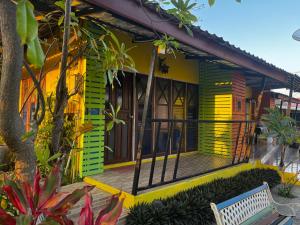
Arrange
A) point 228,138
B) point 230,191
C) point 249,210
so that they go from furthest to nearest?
point 228,138 → point 230,191 → point 249,210

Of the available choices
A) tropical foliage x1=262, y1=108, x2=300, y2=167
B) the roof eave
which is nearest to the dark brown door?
the roof eave

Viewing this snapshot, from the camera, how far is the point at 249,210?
366 centimetres

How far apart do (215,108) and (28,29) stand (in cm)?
828

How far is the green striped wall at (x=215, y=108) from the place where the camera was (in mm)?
8336

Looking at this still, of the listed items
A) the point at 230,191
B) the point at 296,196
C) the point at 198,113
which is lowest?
the point at 296,196

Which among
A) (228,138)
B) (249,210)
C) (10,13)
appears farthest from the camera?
(228,138)

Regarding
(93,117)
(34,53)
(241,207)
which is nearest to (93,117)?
(93,117)

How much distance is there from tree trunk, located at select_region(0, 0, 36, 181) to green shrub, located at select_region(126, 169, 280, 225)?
2.74 meters

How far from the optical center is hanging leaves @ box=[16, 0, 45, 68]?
754 mm

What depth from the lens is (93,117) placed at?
17.0 ft

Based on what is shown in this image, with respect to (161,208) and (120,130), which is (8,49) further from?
(120,130)

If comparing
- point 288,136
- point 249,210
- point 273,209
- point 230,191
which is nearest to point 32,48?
point 249,210

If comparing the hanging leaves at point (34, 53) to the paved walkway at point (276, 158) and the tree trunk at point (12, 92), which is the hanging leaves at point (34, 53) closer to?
the tree trunk at point (12, 92)

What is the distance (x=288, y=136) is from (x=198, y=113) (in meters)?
3.11
